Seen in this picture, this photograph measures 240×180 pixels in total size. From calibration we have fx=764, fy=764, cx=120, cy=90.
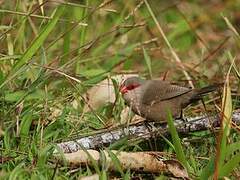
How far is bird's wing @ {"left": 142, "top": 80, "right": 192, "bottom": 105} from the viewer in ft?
14.9

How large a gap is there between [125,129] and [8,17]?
1.60 metres

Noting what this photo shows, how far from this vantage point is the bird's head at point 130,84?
472 cm

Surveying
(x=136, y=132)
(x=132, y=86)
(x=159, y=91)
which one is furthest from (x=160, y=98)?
(x=136, y=132)

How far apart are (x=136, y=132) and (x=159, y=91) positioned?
45cm

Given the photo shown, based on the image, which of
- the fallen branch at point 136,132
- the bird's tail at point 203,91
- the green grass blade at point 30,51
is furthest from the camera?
the bird's tail at point 203,91

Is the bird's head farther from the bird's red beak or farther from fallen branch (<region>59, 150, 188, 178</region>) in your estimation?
fallen branch (<region>59, 150, 188, 178</region>)

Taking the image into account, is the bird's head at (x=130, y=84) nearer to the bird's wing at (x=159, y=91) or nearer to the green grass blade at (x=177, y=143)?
the bird's wing at (x=159, y=91)

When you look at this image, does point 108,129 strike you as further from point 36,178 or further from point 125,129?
point 36,178

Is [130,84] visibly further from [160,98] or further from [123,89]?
[160,98]

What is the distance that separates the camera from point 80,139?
4.05 metres

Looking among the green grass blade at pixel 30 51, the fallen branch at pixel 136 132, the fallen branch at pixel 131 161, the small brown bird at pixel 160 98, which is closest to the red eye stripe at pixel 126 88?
the small brown bird at pixel 160 98

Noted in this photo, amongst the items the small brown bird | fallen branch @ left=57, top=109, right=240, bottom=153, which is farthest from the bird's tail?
fallen branch @ left=57, top=109, right=240, bottom=153

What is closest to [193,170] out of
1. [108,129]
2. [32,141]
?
[108,129]

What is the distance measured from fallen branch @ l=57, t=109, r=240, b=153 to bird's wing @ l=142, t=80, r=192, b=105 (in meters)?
0.21
